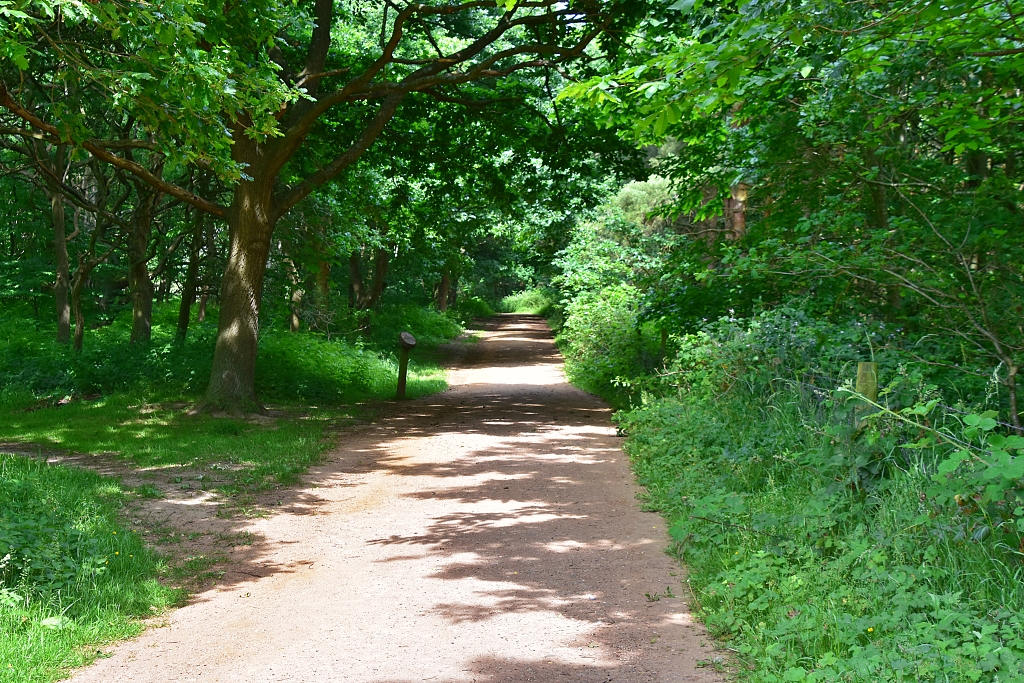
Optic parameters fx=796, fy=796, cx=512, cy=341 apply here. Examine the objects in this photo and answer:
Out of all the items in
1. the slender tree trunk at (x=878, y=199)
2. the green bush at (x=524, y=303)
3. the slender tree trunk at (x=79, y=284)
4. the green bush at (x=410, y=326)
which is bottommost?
the green bush at (x=524, y=303)

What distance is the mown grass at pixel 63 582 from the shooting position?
14.8ft

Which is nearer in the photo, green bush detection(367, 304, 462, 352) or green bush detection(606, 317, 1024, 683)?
green bush detection(606, 317, 1024, 683)

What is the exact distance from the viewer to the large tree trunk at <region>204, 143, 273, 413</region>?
13.6m

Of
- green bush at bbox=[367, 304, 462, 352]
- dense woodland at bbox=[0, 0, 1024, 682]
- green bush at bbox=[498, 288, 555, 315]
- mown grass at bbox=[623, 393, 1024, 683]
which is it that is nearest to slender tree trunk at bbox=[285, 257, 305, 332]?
dense woodland at bbox=[0, 0, 1024, 682]

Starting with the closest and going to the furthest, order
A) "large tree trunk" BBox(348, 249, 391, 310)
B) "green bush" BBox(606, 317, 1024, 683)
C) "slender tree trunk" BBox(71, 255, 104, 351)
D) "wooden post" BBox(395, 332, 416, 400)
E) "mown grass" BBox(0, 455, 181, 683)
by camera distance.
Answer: "green bush" BBox(606, 317, 1024, 683), "mown grass" BBox(0, 455, 181, 683), "slender tree trunk" BBox(71, 255, 104, 351), "wooden post" BBox(395, 332, 416, 400), "large tree trunk" BBox(348, 249, 391, 310)

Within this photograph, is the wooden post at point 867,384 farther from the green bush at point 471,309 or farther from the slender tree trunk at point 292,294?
the green bush at point 471,309

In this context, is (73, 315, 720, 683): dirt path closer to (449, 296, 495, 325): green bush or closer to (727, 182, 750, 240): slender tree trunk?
(727, 182, 750, 240): slender tree trunk

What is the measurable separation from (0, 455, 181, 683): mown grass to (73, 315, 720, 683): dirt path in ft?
0.73

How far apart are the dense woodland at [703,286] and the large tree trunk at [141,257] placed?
→ 9 centimetres

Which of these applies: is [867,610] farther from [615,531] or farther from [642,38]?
[642,38]

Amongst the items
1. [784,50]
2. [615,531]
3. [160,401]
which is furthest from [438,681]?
[160,401]

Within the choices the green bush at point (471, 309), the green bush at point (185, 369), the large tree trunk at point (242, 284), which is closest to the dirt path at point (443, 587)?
the large tree trunk at point (242, 284)

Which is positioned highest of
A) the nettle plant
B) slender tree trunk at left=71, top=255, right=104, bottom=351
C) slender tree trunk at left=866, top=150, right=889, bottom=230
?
slender tree trunk at left=866, top=150, right=889, bottom=230

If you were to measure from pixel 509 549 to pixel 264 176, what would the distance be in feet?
30.0
